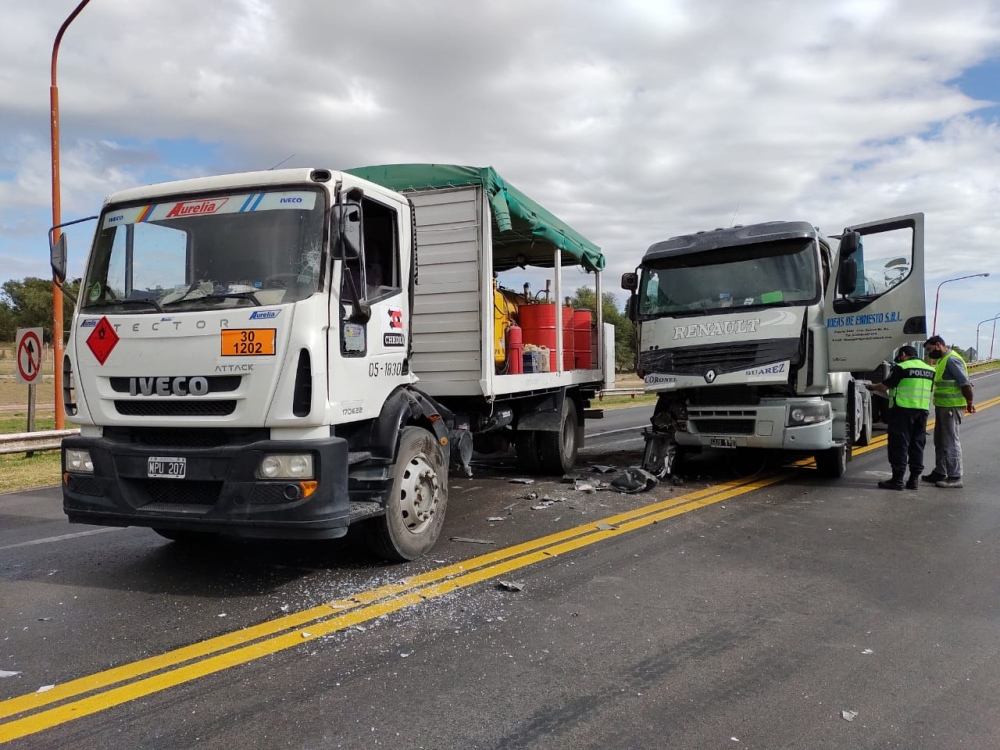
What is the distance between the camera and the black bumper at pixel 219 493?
403 cm

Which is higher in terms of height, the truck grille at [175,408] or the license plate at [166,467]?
the truck grille at [175,408]

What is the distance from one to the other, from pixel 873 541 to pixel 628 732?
12.5 feet

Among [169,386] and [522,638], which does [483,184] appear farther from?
[522,638]

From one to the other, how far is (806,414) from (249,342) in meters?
5.94

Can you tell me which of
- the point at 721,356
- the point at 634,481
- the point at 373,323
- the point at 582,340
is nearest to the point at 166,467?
the point at 373,323

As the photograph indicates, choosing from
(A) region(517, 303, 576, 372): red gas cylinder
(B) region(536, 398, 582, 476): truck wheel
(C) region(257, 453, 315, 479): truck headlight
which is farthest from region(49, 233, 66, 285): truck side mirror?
(B) region(536, 398, 582, 476): truck wheel

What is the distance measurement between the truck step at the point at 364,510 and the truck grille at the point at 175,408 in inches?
37.7

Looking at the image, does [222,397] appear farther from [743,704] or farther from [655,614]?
[743,704]

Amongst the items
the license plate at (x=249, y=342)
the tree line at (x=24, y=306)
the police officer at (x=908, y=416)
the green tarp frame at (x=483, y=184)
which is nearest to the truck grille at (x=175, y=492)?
the license plate at (x=249, y=342)

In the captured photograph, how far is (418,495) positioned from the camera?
5070 millimetres

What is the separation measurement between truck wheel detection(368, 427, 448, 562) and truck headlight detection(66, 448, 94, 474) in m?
1.77

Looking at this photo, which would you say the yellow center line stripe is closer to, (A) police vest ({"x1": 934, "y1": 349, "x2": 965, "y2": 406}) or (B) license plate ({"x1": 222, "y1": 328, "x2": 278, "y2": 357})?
(B) license plate ({"x1": 222, "y1": 328, "x2": 278, "y2": 357})

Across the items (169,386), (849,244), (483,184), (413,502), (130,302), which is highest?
(483,184)

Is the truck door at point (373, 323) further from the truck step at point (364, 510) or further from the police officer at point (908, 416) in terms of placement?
the police officer at point (908, 416)
